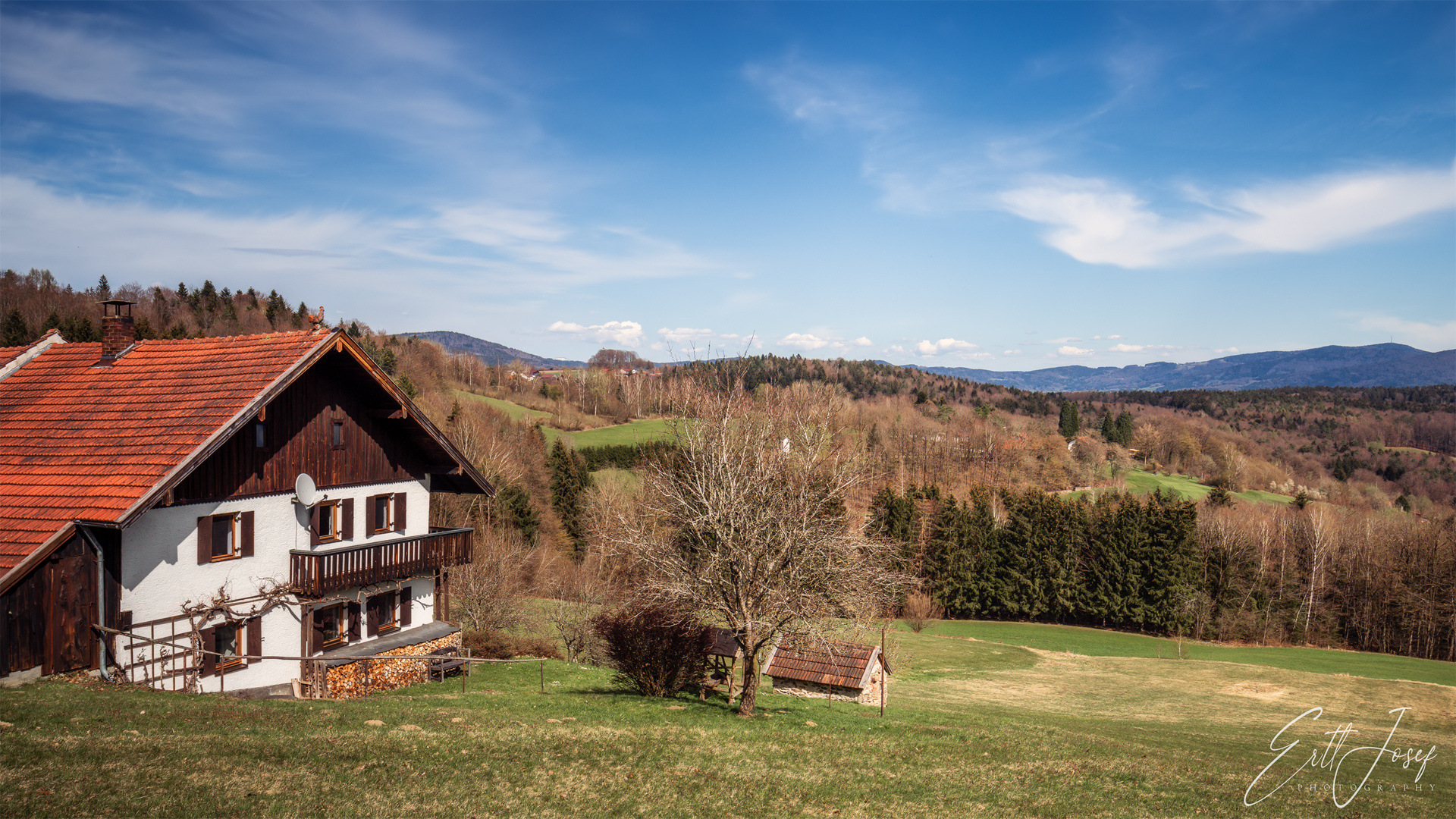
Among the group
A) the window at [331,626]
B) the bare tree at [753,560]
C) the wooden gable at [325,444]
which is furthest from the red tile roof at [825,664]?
the wooden gable at [325,444]

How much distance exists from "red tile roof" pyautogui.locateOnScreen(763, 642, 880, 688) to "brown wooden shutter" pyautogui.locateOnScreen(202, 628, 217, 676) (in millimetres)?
16930

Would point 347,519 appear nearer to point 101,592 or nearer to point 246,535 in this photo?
point 246,535

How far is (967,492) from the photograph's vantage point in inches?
3462

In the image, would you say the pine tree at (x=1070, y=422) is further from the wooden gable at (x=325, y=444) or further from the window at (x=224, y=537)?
the window at (x=224, y=537)

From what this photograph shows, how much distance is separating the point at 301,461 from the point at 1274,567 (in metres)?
75.2

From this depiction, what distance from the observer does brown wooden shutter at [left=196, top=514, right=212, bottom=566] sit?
1670 centimetres

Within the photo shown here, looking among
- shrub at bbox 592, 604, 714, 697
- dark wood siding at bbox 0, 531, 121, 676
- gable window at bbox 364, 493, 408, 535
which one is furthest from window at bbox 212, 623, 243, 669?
shrub at bbox 592, 604, 714, 697

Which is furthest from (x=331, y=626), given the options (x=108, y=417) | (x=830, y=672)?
(x=830, y=672)

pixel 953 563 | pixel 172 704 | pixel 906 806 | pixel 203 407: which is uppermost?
pixel 203 407

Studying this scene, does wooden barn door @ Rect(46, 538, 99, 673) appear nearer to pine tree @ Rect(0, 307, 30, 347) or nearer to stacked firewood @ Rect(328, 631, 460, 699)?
stacked firewood @ Rect(328, 631, 460, 699)

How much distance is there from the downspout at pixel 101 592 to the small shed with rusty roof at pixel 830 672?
1898cm

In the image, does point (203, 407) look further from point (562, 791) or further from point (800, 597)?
point (800, 597)

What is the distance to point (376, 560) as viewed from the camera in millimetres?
20594

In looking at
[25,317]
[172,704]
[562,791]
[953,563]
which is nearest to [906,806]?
[562,791]
